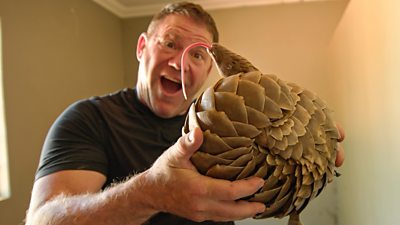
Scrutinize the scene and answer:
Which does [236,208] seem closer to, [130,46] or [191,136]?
[191,136]

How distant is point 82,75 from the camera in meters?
2.41

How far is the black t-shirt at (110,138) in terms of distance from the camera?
985mm

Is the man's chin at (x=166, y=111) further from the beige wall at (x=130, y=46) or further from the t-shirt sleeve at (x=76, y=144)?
the beige wall at (x=130, y=46)

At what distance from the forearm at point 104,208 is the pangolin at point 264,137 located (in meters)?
0.15

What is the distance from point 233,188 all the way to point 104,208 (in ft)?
0.94

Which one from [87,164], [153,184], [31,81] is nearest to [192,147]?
[153,184]

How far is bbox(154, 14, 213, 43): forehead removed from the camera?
1.22m

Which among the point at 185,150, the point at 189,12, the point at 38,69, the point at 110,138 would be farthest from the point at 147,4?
the point at 185,150

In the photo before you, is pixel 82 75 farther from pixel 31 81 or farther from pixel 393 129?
pixel 393 129

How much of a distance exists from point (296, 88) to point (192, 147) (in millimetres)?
193

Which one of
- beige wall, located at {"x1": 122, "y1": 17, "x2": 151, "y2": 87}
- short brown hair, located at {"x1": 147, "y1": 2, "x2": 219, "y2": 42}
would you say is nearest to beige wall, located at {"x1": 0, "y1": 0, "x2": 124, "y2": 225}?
beige wall, located at {"x1": 122, "y1": 17, "x2": 151, "y2": 87}

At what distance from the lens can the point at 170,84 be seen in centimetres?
127

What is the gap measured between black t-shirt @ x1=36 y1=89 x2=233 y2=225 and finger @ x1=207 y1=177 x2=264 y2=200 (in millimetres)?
508

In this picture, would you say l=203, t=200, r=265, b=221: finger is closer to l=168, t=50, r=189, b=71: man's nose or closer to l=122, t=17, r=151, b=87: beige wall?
l=168, t=50, r=189, b=71: man's nose
